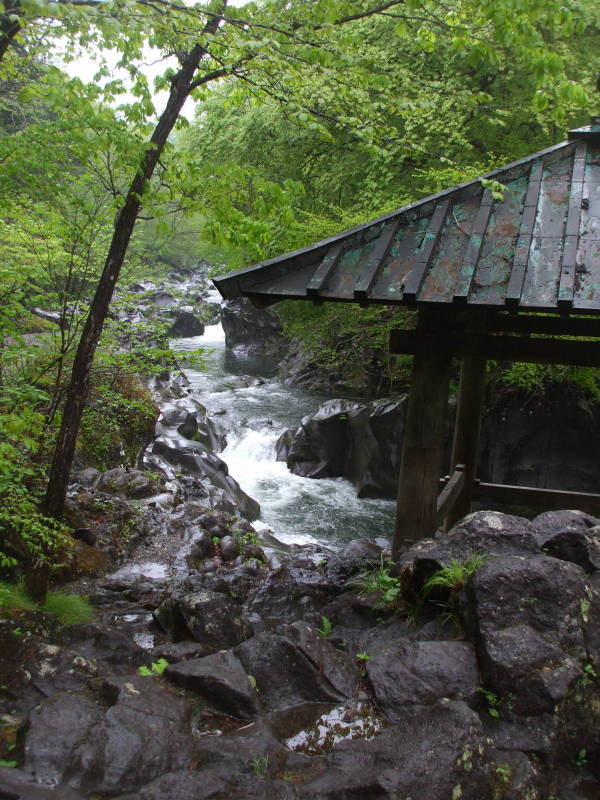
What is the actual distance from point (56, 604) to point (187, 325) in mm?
30400

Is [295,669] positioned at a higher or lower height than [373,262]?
lower

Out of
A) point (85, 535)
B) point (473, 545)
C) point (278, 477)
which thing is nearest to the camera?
point (473, 545)

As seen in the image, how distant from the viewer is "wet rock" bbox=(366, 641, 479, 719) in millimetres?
3105

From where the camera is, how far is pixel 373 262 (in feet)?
13.9

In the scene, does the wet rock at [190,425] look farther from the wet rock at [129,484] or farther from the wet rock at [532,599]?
the wet rock at [532,599]

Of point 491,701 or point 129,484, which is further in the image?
point 129,484

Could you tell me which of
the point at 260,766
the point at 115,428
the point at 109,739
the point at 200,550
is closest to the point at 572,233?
the point at 260,766

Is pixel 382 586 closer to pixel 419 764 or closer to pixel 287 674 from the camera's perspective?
pixel 287 674

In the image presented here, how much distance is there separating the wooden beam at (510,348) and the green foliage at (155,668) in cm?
284

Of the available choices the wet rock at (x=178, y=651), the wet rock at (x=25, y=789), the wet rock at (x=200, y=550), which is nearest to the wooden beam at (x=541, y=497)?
the wet rock at (x=200, y=550)

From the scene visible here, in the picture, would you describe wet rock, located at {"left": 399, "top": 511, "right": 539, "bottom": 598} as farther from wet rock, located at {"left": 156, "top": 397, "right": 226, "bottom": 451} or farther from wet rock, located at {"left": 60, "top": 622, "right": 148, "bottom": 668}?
wet rock, located at {"left": 156, "top": 397, "right": 226, "bottom": 451}

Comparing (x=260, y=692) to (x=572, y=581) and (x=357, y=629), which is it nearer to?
(x=357, y=629)

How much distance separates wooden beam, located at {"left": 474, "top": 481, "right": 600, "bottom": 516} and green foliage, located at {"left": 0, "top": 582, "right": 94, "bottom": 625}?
5.03 m

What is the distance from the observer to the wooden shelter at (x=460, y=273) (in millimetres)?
3900
